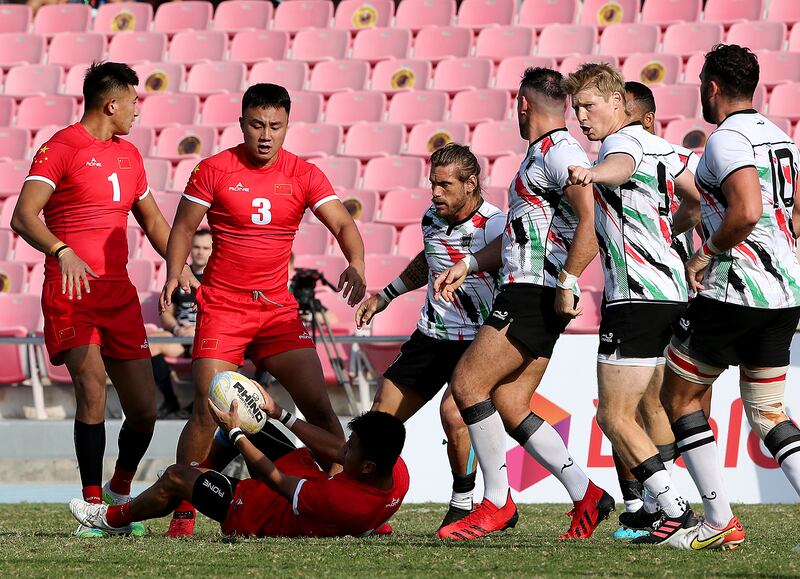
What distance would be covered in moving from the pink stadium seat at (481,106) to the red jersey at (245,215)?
864 centimetres

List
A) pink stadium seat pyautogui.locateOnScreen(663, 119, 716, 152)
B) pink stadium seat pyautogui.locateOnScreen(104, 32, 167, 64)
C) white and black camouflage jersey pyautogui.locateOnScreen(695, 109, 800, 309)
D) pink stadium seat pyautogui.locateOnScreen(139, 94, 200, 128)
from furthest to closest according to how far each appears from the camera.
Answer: pink stadium seat pyautogui.locateOnScreen(104, 32, 167, 64), pink stadium seat pyautogui.locateOnScreen(139, 94, 200, 128), pink stadium seat pyautogui.locateOnScreen(663, 119, 716, 152), white and black camouflage jersey pyautogui.locateOnScreen(695, 109, 800, 309)

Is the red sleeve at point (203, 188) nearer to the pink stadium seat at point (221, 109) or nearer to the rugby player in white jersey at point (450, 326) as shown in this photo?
the rugby player in white jersey at point (450, 326)

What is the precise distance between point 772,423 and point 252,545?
2384 mm

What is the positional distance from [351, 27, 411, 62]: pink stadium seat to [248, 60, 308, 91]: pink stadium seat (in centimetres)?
89

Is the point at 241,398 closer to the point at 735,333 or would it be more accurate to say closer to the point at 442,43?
the point at 735,333

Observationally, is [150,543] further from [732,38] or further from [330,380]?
[732,38]

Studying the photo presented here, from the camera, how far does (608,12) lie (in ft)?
54.2

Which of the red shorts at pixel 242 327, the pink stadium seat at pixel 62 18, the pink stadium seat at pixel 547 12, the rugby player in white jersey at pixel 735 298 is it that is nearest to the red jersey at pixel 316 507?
the red shorts at pixel 242 327

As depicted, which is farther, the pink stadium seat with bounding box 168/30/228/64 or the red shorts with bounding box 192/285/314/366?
the pink stadium seat with bounding box 168/30/228/64

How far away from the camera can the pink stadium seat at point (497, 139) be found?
14211 mm

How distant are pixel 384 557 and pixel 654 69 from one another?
11.0 meters

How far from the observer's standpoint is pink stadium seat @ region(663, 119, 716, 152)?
13.2 meters

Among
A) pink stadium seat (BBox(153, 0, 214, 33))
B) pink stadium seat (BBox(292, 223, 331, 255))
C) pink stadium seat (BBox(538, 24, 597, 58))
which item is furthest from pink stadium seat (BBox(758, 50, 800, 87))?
pink stadium seat (BBox(153, 0, 214, 33))

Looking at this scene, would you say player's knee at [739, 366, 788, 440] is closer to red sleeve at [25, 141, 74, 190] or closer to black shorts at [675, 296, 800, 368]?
black shorts at [675, 296, 800, 368]
